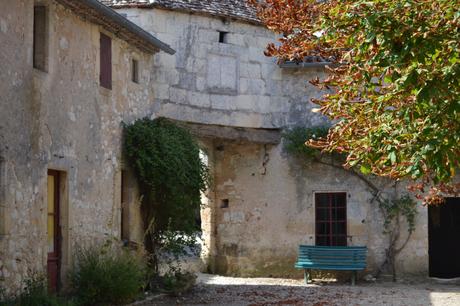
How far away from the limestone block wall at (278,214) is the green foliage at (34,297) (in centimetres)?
804

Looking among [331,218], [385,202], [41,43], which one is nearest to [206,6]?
[331,218]

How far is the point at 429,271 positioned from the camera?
704 inches

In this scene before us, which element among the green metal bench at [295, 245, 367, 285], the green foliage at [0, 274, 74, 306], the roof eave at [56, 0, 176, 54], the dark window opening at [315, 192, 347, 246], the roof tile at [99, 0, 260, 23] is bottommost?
the green metal bench at [295, 245, 367, 285]

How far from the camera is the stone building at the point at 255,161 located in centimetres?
1599

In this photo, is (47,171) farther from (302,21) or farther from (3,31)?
(302,21)

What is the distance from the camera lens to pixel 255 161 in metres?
17.9

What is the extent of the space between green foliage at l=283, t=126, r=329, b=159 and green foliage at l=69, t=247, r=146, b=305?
246 inches

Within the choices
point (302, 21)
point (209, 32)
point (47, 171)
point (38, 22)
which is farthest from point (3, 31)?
point (209, 32)

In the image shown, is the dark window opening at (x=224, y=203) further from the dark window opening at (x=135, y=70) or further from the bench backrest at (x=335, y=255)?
the dark window opening at (x=135, y=70)

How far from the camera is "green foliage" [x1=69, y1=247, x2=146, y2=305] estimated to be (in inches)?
445

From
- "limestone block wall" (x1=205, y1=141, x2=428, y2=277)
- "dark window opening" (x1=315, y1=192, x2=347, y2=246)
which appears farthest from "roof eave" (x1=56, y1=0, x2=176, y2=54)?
"dark window opening" (x1=315, y1=192, x2=347, y2=246)

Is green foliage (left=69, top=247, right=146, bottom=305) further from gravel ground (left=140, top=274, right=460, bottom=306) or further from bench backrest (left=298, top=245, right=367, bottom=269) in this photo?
bench backrest (left=298, top=245, right=367, bottom=269)

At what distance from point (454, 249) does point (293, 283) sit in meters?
4.12

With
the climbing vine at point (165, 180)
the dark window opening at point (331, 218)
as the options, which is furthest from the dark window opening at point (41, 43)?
the dark window opening at point (331, 218)
